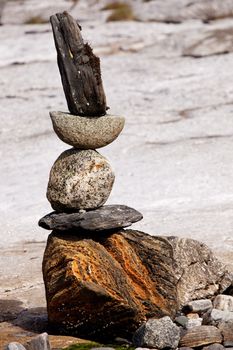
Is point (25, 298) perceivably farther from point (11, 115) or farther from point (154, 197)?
point (11, 115)

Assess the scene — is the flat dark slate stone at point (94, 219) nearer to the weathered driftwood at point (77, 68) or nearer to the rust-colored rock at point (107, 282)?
the rust-colored rock at point (107, 282)

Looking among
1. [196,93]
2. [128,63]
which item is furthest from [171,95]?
[128,63]

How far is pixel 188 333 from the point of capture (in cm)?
1125

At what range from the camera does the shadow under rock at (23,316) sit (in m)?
12.3

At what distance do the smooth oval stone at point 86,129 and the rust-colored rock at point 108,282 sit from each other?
109cm

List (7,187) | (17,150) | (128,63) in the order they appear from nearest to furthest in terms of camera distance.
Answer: (7,187) < (17,150) < (128,63)

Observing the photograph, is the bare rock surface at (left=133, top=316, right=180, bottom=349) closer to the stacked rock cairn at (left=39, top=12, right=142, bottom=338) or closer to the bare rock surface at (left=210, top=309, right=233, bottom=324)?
the bare rock surface at (left=210, top=309, right=233, bottom=324)

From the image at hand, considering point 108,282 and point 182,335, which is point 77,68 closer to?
point 108,282

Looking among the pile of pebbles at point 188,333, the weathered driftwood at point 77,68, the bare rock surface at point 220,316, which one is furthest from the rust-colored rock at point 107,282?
the weathered driftwood at point 77,68

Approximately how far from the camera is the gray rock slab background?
1806 cm

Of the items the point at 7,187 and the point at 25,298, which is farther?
the point at 7,187

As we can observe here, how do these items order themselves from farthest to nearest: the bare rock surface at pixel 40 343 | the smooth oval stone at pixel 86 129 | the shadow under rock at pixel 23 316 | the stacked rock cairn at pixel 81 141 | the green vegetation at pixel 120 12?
the green vegetation at pixel 120 12, the shadow under rock at pixel 23 316, the smooth oval stone at pixel 86 129, the stacked rock cairn at pixel 81 141, the bare rock surface at pixel 40 343

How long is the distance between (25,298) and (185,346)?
341 cm

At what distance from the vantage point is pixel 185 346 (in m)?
11.2
